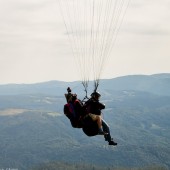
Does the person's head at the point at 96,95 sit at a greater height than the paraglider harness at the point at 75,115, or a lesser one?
greater

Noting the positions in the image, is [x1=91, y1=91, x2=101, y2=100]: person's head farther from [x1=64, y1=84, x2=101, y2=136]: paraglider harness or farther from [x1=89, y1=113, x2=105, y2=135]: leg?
[x1=89, y1=113, x2=105, y2=135]: leg

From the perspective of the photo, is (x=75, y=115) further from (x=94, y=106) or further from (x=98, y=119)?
(x=98, y=119)

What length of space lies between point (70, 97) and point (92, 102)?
5.37ft

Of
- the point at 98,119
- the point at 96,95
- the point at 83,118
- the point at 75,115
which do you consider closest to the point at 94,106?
the point at 96,95

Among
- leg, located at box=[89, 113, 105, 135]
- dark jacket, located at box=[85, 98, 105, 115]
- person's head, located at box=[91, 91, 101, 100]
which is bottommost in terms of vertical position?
leg, located at box=[89, 113, 105, 135]

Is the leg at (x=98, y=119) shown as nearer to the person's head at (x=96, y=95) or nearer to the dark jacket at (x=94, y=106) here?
the dark jacket at (x=94, y=106)

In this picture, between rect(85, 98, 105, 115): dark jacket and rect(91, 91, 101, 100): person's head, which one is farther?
rect(85, 98, 105, 115): dark jacket

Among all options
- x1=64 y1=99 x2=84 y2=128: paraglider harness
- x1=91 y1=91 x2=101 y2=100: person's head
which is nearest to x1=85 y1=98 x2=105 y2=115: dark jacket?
x1=91 y1=91 x2=101 y2=100: person's head

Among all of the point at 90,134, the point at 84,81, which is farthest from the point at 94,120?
the point at 84,81

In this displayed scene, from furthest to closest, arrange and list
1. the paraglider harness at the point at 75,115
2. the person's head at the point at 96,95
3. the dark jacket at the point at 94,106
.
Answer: the paraglider harness at the point at 75,115
the dark jacket at the point at 94,106
the person's head at the point at 96,95

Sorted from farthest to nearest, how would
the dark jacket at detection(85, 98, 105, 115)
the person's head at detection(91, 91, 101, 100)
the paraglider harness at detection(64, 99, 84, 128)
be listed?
the paraglider harness at detection(64, 99, 84, 128) → the dark jacket at detection(85, 98, 105, 115) → the person's head at detection(91, 91, 101, 100)

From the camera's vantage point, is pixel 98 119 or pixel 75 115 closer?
pixel 98 119

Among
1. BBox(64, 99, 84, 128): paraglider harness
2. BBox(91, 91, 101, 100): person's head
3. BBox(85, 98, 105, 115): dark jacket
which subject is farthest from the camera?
BBox(64, 99, 84, 128): paraglider harness

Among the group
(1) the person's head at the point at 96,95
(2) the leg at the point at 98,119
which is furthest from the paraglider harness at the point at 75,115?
(1) the person's head at the point at 96,95
